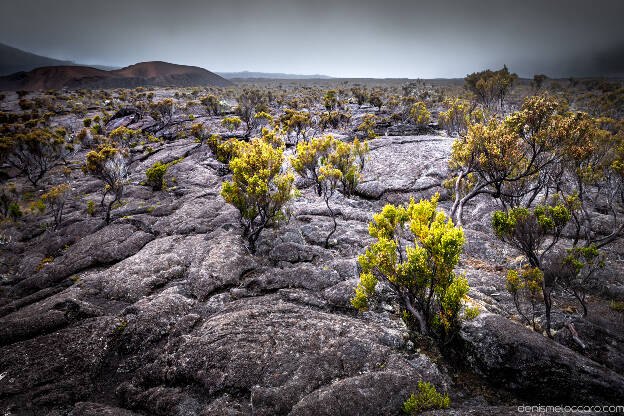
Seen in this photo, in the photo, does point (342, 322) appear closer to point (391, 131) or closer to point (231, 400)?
point (231, 400)

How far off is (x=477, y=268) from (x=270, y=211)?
1446 cm

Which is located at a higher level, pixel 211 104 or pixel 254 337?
pixel 211 104

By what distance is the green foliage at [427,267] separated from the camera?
370 inches

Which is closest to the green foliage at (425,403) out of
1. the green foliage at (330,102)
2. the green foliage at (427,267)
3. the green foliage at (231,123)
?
the green foliage at (427,267)

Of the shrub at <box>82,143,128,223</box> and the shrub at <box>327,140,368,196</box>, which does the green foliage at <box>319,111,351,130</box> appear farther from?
the shrub at <box>82,143,128,223</box>

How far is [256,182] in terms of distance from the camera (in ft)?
54.8

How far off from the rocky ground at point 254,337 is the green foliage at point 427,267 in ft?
4.52

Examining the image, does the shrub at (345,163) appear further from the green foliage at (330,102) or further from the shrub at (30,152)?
the green foliage at (330,102)

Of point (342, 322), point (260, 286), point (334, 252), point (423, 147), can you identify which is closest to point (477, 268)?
point (334, 252)

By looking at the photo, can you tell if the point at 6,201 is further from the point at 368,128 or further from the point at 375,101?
the point at 375,101

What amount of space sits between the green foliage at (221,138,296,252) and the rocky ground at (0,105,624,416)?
9.77 ft

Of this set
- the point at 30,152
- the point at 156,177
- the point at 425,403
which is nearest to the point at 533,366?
the point at 425,403

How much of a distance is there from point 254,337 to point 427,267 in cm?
767

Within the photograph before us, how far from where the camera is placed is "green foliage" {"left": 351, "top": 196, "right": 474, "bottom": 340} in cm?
940
